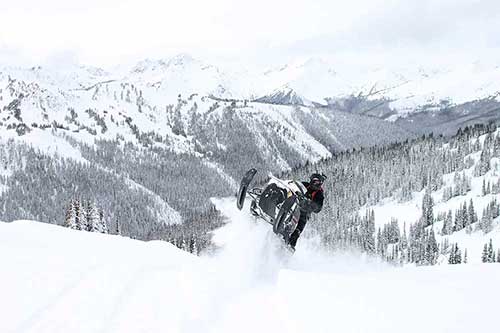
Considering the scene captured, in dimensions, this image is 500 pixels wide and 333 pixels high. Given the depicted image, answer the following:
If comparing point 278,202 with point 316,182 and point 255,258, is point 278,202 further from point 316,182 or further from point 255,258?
point 255,258

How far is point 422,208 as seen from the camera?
372 feet

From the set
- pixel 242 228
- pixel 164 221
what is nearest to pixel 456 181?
pixel 164 221

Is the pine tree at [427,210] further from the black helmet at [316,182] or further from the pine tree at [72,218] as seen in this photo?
the black helmet at [316,182]

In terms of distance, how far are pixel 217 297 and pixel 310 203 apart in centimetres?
582

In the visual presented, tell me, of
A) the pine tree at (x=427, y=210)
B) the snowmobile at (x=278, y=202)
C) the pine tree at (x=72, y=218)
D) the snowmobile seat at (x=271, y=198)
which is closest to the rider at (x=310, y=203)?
the snowmobile at (x=278, y=202)

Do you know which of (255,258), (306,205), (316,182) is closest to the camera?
(255,258)

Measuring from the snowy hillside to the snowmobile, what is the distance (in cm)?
256

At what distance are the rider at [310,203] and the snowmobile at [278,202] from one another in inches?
6.4

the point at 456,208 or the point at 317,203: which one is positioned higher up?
the point at 317,203

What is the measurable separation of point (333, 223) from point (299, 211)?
354ft

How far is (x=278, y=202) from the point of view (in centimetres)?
1416

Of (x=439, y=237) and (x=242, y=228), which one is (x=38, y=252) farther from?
(x=439, y=237)

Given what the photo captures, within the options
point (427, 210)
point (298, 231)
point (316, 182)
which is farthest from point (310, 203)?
point (427, 210)

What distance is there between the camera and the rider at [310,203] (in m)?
13.0
